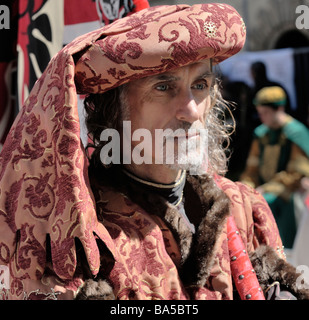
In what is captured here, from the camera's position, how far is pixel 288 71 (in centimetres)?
678

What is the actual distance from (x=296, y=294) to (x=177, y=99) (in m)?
0.84

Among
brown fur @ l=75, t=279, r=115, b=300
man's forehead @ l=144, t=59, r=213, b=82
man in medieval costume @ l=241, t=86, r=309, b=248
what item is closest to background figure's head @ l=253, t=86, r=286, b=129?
man in medieval costume @ l=241, t=86, r=309, b=248

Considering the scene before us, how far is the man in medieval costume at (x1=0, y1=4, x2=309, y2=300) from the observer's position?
1805 mm

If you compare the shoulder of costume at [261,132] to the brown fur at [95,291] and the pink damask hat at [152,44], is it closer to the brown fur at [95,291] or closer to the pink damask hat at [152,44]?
the pink damask hat at [152,44]

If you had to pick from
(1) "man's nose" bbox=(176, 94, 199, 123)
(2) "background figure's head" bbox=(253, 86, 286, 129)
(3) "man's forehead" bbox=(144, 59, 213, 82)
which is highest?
(3) "man's forehead" bbox=(144, 59, 213, 82)

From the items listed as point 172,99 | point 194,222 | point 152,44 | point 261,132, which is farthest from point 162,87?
point 261,132

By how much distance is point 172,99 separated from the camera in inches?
80.8

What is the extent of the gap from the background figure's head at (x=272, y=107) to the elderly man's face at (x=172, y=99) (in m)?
3.44

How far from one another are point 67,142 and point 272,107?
3930 mm

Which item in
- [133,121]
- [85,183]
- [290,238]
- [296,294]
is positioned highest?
[133,121]

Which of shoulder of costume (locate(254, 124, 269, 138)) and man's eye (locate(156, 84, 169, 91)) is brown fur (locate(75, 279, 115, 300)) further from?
shoulder of costume (locate(254, 124, 269, 138))
